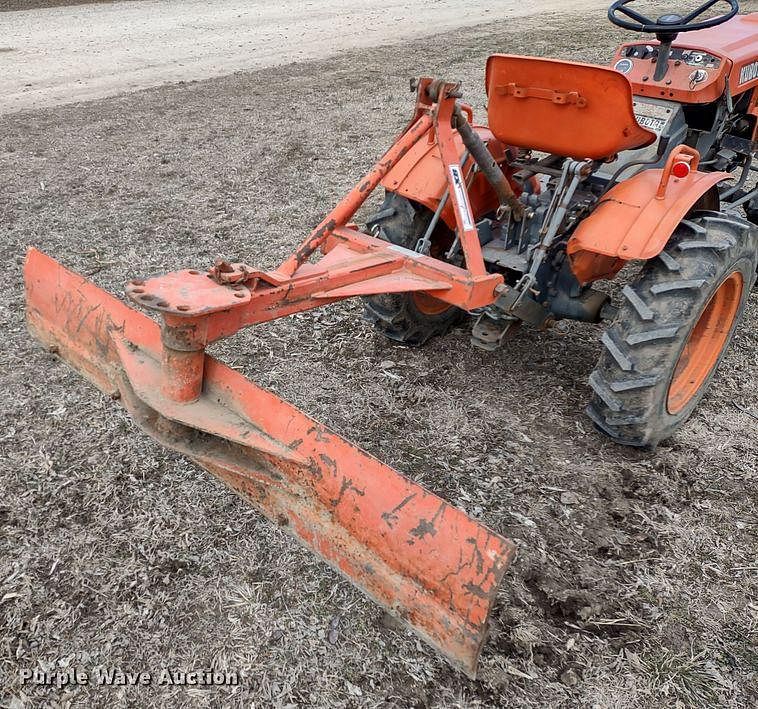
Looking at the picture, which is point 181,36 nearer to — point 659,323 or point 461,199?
point 461,199

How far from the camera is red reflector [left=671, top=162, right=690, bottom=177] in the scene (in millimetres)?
2652

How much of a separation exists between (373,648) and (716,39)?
10.9 ft

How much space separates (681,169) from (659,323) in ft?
2.00

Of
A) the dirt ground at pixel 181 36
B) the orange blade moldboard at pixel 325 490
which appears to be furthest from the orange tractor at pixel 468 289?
the dirt ground at pixel 181 36

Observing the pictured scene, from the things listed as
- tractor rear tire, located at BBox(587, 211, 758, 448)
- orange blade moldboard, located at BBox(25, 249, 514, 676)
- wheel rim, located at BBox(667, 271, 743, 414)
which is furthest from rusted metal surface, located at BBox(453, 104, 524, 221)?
orange blade moldboard, located at BBox(25, 249, 514, 676)

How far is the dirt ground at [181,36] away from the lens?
8.73m

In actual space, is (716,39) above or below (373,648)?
above

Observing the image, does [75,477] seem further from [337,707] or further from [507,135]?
[507,135]

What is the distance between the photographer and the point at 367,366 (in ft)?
11.2

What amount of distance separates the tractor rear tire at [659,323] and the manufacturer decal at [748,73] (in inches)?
42.0

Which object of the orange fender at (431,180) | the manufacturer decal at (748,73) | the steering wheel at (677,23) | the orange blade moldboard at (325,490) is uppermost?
the steering wheel at (677,23)

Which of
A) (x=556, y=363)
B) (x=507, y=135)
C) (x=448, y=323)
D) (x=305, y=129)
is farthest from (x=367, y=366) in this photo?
(x=305, y=129)

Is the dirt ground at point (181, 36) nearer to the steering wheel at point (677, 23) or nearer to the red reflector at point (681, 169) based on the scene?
the steering wheel at point (677, 23)

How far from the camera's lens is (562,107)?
2568mm
